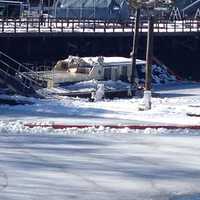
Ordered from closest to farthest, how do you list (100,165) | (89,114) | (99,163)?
(100,165), (99,163), (89,114)

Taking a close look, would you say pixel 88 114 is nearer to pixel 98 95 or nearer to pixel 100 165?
pixel 98 95

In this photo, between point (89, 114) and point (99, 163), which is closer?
point (99, 163)

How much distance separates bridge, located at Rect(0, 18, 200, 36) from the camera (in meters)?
50.9

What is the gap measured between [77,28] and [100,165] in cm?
4455

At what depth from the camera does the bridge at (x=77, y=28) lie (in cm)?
5094

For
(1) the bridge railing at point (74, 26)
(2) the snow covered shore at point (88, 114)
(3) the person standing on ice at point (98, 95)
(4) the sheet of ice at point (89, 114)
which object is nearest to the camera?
(2) the snow covered shore at point (88, 114)

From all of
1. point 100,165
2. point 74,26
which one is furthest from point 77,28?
point 100,165

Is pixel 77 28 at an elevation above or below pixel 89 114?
above

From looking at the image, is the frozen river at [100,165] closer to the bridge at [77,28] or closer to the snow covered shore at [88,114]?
the snow covered shore at [88,114]

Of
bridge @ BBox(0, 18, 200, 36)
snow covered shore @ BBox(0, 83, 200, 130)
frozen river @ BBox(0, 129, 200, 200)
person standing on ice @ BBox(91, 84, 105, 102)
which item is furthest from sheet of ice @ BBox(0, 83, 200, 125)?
bridge @ BBox(0, 18, 200, 36)

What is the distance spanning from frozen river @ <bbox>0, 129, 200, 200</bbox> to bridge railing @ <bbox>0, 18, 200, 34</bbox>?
32738mm

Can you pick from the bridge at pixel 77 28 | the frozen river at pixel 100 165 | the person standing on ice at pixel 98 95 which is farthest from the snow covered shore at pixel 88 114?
the bridge at pixel 77 28

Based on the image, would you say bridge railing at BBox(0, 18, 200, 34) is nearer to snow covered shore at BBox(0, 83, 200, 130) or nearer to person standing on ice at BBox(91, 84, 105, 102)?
person standing on ice at BBox(91, 84, 105, 102)

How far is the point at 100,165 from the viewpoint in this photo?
13359 millimetres
